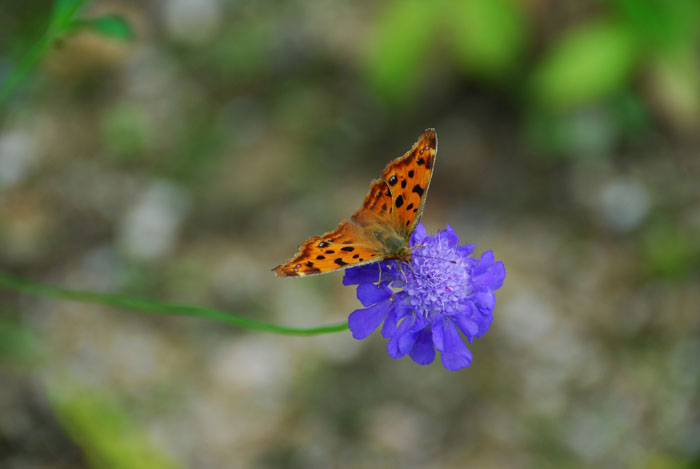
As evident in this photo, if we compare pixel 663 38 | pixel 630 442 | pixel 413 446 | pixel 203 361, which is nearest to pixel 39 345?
pixel 203 361

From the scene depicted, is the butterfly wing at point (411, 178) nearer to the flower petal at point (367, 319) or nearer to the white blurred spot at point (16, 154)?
the flower petal at point (367, 319)

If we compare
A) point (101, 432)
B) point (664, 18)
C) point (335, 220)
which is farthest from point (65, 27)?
point (664, 18)

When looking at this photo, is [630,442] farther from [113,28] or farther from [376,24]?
[113,28]

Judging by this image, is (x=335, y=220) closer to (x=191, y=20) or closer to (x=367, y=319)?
(x=191, y=20)

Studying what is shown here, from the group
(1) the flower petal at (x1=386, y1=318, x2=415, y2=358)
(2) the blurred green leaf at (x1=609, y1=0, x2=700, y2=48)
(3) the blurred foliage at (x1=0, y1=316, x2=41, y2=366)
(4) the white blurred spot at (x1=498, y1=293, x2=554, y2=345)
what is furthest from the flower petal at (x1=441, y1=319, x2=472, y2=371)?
(2) the blurred green leaf at (x1=609, y1=0, x2=700, y2=48)

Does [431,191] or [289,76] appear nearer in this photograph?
[431,191]

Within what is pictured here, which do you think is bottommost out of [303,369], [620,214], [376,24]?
[303,369]

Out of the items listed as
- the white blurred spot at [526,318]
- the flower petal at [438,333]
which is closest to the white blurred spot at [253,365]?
the white blurred spot at [526,318]
